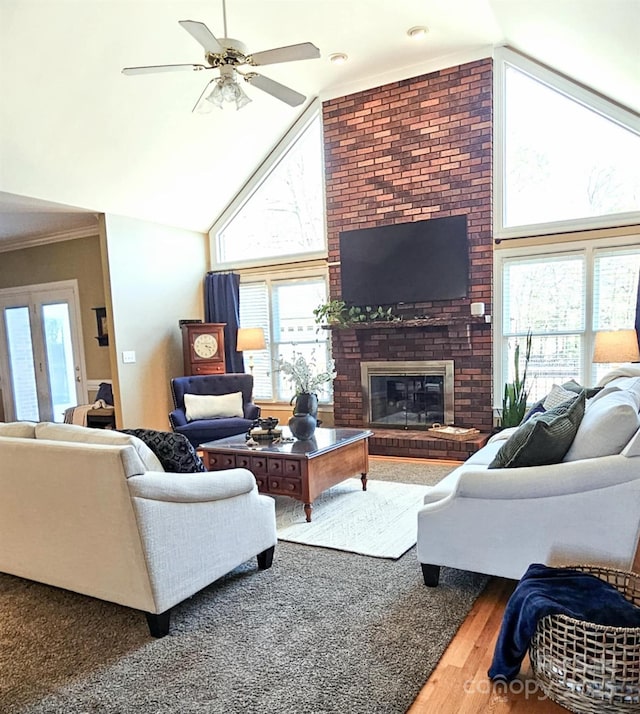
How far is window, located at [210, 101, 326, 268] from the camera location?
6121mm

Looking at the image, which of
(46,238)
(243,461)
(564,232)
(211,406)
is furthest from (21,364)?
(564,232)

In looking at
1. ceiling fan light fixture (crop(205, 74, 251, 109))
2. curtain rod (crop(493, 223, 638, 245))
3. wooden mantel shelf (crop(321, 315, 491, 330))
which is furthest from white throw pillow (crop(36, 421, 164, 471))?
curtain rod (crop(493, 223, 638, 245))

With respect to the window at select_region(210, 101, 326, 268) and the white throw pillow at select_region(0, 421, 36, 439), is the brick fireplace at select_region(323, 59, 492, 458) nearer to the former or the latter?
the window at select_region(210, 101, 326, 268)

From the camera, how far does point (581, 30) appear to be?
12.4ft

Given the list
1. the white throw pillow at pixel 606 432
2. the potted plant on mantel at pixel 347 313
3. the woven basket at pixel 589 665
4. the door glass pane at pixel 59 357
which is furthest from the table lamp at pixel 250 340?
the woven basket at pixel 589 665

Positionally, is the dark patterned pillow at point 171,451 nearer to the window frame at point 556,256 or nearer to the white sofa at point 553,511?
the white sofa at point 553,511

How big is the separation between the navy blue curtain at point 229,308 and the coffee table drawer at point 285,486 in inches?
133

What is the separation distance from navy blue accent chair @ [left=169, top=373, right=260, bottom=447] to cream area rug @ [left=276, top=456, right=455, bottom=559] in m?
1.35

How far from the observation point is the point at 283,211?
6.37m

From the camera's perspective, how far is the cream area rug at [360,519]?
2955 millimetres

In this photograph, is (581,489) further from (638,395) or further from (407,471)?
(407,471)

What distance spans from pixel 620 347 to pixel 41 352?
6950 millimetres

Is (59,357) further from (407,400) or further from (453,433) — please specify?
(453,433)

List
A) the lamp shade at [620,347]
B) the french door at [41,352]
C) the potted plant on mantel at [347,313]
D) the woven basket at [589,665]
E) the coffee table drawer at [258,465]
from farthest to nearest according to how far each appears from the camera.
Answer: the french door at [41,352]
the potted plant on mantel at [347,313]
the lamp shade at [620,347]
the coffee table drawer at [258,465]
the woven basket at [589,665]
